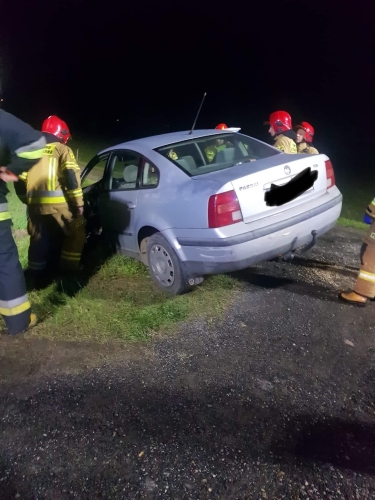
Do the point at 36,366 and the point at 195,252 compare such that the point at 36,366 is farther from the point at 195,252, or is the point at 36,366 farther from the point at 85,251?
the point at 85,251

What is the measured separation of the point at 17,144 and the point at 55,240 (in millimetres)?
1855

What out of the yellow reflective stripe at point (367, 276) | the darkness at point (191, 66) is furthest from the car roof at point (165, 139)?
the darkness at point (191, 66)

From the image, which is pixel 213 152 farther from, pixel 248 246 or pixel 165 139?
pixel 248 246

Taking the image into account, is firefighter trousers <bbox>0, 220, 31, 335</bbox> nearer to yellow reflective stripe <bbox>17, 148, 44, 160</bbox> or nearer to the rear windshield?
yellow reflective stripe <bbox>17, 148, 44, 160</bbox>

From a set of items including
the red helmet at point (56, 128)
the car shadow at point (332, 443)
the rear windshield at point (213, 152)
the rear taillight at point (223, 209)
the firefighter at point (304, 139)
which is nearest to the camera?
the car shadow at point (332, 443)

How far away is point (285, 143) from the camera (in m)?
6.22

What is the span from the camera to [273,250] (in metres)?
4.29

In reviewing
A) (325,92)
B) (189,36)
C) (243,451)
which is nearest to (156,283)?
(243,451)

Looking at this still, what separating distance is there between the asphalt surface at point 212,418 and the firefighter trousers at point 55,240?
1665 mm

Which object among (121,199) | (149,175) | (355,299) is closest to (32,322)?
(121,199)

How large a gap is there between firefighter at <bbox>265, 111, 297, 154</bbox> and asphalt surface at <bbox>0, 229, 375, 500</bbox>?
2732 millimetres

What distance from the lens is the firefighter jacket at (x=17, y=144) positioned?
3498 millimetres

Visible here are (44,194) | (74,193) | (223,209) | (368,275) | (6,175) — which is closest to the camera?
(6,175)

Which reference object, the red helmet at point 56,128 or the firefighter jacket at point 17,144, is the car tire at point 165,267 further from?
the red helmet at point 56,128
